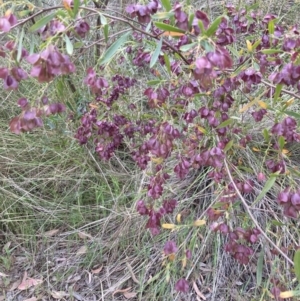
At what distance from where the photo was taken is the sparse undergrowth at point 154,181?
1165 millimetres

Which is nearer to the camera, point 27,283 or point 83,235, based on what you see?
point 27,283

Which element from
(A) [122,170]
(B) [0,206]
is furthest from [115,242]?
(B) [0,206]

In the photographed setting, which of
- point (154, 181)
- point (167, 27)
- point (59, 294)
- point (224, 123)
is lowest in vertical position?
point (59, 294)

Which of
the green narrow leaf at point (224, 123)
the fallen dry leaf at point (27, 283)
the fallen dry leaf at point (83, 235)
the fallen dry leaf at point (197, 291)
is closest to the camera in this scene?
the green narrow leaf at point (224, 123)

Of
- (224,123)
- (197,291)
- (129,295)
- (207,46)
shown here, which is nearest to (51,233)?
(129,295)

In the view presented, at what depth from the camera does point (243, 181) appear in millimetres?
1309

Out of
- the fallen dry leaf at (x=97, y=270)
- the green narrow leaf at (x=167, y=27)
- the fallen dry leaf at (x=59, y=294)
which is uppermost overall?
the green narrow leaf at (x=167, y=27)

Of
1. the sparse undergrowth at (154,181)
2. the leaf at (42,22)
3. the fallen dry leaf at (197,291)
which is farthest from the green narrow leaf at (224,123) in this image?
the fallen dry leaf at (197,291)

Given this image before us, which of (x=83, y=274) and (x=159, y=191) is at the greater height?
(x=159, y=191)

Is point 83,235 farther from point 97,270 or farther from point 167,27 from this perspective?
point 167,27

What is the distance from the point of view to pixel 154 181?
1.21m

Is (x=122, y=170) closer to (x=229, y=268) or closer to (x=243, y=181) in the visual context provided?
(x=229, y=268)

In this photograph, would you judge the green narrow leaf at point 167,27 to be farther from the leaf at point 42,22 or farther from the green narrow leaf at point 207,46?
the leaf at point 42,22

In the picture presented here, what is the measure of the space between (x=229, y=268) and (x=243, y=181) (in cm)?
55
